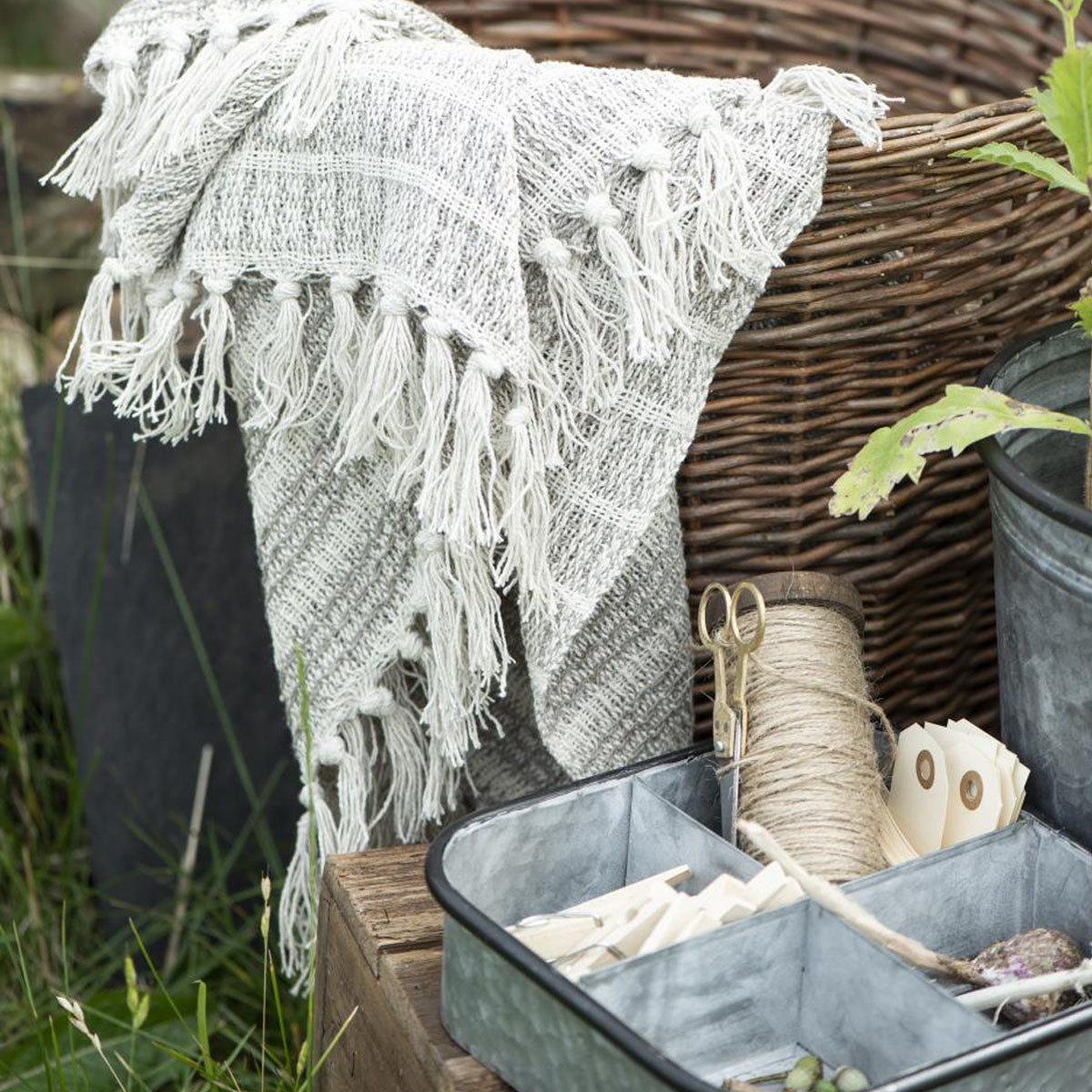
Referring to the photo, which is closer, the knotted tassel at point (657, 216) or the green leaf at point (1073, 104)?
the green leaf at point (1073, 104)

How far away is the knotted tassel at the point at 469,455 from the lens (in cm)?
93

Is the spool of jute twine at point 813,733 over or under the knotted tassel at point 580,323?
under

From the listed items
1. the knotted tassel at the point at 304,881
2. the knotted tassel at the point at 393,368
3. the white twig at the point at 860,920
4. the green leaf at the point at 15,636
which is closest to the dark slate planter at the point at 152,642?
the green leaf at the point at 15,636

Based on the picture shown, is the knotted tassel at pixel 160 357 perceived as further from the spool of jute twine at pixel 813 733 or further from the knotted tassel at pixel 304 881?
the spool of jute twine at pixel 813 733

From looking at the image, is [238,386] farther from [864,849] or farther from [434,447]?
[864,849]

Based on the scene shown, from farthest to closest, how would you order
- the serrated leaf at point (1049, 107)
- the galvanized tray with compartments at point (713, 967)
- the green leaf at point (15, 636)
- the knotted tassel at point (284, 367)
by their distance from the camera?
the green leaf at point (15, 636), the knotted tassel at point (284, 367), the serrated leaf at point (1049, 107), the galvanized tray with compartments at point (713, 967)

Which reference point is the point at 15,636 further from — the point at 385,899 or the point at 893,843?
the point at 893,843

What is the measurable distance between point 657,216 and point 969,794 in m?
0.42

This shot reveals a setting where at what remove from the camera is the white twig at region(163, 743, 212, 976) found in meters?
1.48

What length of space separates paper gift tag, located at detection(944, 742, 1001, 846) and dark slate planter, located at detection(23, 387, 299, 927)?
0.82 metres

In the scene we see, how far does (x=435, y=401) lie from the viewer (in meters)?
0.95

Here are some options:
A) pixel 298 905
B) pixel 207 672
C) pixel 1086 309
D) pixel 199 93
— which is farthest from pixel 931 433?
pixel 207 672

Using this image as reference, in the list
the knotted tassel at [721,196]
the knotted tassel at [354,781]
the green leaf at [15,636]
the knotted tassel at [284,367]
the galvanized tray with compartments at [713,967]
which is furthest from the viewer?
the green leaf at [15,636]

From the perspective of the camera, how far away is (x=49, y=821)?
163 centimetres
